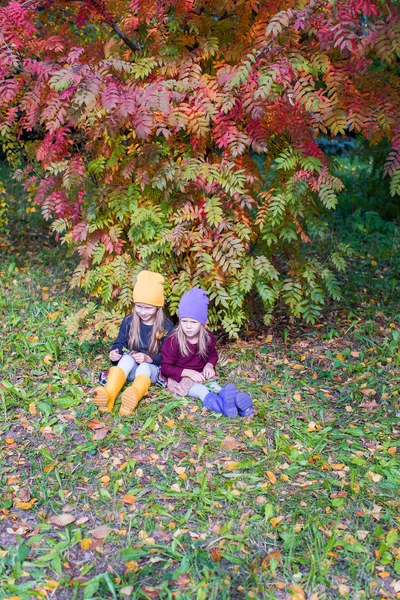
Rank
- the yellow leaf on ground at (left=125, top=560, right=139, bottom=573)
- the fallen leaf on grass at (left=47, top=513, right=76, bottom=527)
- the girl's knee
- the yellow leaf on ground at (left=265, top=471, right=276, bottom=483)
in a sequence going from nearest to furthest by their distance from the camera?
the yellow leaf on ground at (left=125, top=560, right=139, bottom=573), the fallen leaf on grass at (left=47, top=513, right=76, bottom=527), the yellow leaf on ground at (left=265, top=471, right=276, bottom=483), the girl's knee

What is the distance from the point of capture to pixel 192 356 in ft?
14.8

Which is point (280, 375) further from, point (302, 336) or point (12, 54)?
point (12, 54)

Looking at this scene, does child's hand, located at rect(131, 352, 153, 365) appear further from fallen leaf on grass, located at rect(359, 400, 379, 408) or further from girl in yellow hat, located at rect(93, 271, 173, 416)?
fallen leaf on grass, located at rect(359, 400, 379, 408)

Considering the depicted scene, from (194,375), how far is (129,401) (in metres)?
0.55

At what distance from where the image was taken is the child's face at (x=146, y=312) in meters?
4.55

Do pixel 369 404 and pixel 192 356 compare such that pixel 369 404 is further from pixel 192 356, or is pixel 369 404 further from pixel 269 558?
pixel 269 558

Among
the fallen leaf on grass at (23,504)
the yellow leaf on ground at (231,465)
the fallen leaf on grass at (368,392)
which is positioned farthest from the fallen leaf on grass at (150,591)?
the fallen leaf on grass at (368,392)

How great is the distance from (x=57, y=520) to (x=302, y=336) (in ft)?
9.61

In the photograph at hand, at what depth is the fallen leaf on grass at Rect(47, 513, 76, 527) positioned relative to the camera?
3184 mm

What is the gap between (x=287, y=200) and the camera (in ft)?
15.0

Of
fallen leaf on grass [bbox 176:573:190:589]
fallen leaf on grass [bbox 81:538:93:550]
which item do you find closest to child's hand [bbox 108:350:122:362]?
fallen leaf on grass [bbox 81:538:93:550]

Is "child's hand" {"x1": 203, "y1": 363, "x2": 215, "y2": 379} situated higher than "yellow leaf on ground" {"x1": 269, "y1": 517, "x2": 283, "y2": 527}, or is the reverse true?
"child's hand" {"x1": 203, "y1": 363, "x2": 215, "y2": 379}

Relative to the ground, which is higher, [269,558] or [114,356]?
[114,356]

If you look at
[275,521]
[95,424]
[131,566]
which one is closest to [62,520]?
[131,566]
